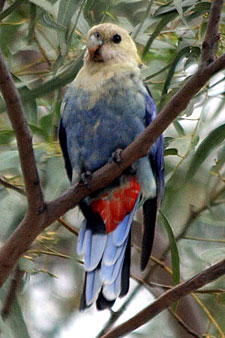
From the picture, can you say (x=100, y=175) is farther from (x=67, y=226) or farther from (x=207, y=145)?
(x=67, y=226)

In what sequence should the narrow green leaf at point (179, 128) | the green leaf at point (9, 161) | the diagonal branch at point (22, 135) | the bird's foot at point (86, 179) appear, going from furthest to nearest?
the narrow green leaf at point (179, 128)
the green leaf at point (9, 161)
the bird's foot at point (86, 179)
the diagonal branch at point (22, 135)

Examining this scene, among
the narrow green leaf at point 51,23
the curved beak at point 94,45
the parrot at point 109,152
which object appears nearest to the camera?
the narrow green leaf at point 51,23

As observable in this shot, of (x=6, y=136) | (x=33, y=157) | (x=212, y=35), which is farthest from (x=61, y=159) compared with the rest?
(x=212, y=35)

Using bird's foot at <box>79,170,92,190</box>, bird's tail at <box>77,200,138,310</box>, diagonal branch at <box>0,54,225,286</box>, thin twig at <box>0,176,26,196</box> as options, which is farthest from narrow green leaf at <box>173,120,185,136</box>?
diagonal branch at <box>0,54,225,286</box>

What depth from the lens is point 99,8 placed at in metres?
2.29

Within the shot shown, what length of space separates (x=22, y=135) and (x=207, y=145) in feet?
2.50

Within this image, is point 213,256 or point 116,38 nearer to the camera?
point 213,256

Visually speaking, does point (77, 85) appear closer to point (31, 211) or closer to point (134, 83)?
point (134, 83)

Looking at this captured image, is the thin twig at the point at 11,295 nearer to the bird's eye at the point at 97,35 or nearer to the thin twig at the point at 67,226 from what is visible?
the thin twig at the point at 67,226

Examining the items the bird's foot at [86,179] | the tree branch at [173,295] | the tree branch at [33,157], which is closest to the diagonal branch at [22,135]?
the tree branch at [33,157]

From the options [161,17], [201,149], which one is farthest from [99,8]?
[201,149]

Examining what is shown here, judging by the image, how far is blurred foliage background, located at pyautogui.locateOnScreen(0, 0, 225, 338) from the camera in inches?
82.0

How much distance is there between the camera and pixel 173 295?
1708mm

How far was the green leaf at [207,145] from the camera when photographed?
212 cm
